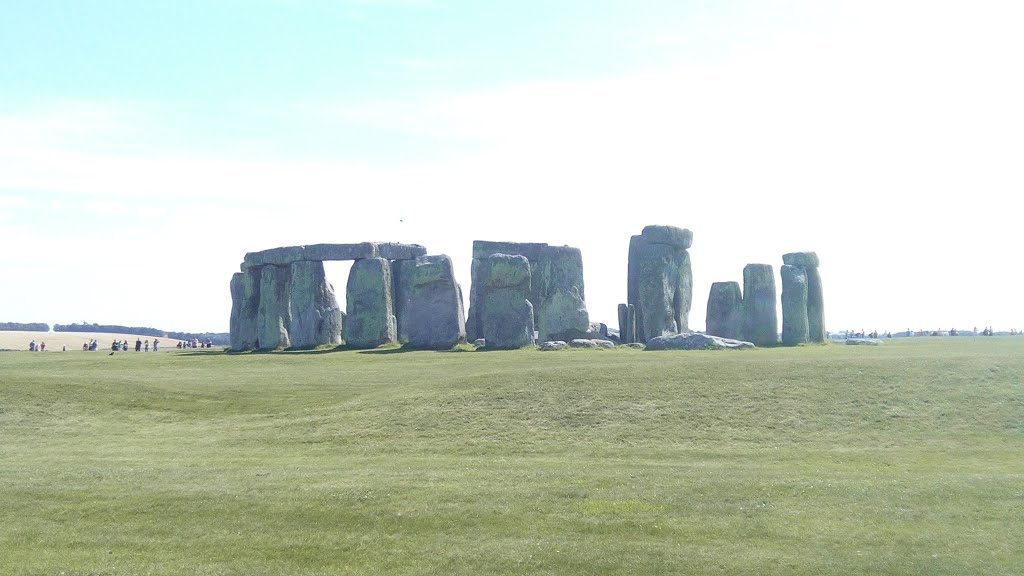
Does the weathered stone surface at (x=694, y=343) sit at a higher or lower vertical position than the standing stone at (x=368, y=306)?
lower

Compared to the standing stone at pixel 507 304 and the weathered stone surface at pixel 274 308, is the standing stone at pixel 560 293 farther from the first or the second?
the weathered stone surface at pixel 274 308

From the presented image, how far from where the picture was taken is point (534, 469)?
701 inches

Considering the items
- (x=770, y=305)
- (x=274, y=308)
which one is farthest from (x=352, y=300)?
(x=770, y=305)

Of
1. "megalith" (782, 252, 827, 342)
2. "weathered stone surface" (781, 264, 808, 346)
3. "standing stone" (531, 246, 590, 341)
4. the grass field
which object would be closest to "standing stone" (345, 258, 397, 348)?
"standing stone" (531, 246, 590, 341)

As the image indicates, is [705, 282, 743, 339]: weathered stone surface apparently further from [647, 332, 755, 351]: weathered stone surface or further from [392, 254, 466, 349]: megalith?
[392, 254, 466, 349]: megalith

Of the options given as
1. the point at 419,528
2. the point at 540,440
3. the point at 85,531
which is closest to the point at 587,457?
the point at 540,440

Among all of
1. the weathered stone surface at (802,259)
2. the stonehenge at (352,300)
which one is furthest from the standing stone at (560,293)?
the weathered stone surface at (802,259)

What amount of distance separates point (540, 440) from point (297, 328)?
26558mm

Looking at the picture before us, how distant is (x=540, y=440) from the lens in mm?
20203

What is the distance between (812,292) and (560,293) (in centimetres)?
1003

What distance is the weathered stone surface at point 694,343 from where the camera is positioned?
33.5 m

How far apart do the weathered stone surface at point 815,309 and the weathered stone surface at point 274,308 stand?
22.2m

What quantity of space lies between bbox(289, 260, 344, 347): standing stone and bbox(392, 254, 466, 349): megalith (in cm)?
591

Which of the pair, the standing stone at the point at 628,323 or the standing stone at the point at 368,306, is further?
the standing stone at the point at 368,306
